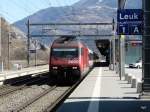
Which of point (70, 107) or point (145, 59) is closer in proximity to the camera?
point (70, 107)

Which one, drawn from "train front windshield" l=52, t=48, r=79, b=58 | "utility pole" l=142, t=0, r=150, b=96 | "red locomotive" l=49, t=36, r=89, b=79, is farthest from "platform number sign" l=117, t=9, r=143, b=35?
"train front windshield" l=52, t=48, r=79, b=58

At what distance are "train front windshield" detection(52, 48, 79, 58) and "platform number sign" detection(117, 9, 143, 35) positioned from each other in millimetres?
14037

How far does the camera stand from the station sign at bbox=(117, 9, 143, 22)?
2236 centimetres

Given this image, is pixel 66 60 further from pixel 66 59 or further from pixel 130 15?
pixel 130 15

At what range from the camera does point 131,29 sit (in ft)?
75.9

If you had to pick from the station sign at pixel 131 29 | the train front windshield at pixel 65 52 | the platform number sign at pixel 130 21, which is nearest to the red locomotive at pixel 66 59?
the train front windshield at pixel 65 52

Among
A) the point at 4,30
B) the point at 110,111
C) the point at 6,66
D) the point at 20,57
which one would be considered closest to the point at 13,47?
the point at 20,57

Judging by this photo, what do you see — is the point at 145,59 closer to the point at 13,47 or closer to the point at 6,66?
the point at 6,66

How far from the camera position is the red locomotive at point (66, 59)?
37.0m

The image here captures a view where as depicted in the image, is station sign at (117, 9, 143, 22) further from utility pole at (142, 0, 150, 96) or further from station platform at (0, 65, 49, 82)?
station platform at (0, 65, 49, 82)

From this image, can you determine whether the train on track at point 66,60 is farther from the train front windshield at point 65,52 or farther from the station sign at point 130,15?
the station sign at point 130,15

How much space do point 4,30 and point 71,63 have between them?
6653cm

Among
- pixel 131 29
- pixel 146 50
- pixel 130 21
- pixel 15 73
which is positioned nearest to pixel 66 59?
pixel 131 29

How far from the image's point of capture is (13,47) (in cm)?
11888
